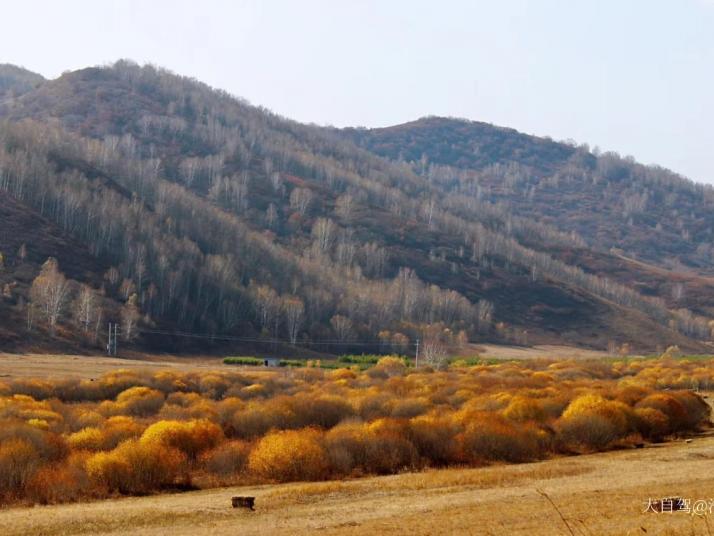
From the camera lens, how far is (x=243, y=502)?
23094 mm

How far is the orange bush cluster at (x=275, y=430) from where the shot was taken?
27.5 metres

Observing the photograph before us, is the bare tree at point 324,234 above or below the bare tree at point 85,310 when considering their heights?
above

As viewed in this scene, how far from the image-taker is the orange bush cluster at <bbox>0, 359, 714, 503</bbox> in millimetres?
27531

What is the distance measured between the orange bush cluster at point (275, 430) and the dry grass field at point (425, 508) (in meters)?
1.82

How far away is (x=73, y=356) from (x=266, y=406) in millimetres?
57291

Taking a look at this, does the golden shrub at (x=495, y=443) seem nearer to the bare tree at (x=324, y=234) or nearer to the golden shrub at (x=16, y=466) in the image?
the golden shrub at (x=16, y=466)

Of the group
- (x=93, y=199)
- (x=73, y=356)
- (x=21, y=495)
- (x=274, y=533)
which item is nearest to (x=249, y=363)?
(x=73, y=356)

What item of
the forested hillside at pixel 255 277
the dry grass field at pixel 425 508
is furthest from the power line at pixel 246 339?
the dry grass field at pixel 425 508

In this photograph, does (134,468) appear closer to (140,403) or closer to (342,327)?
(140,403)

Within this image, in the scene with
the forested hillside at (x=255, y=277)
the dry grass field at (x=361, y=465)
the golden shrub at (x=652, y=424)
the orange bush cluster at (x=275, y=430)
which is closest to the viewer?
the dry grass field at (x=361, y=465)

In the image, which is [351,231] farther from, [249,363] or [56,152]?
[249,363]

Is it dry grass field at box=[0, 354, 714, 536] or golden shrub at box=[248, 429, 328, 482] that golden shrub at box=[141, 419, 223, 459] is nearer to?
dry grass field at box=[0, 354, 714, 536]

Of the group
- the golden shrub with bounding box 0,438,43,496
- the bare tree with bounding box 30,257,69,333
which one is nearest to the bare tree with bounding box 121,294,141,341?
the bare tree with bounding box 30,257,69,333

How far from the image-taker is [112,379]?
192ft
